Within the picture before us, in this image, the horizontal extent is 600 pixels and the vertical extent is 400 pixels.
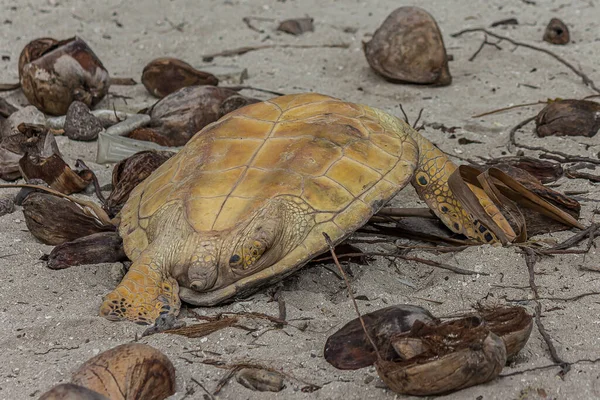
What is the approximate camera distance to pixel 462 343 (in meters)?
2.14

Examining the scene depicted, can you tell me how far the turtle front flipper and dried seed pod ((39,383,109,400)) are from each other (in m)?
0.65

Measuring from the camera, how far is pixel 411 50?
502cm

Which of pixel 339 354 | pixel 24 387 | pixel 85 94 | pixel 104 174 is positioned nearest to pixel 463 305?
pixel 339 354

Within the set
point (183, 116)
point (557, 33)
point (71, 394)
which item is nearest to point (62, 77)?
point (183, 116)

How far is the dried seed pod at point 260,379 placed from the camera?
7.48 ft

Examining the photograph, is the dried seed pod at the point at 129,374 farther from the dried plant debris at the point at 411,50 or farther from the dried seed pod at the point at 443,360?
the dried plant debris at the point at 411,50

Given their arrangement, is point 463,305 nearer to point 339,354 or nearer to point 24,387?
point 339,354

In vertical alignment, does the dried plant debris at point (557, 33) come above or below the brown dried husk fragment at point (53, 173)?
below

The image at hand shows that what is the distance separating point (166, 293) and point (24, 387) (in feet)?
2.01

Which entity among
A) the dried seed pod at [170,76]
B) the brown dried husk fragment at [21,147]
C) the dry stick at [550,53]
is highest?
the brown dried husk fragment at [21,147]

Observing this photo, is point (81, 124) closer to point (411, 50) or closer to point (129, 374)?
point (411, 50)

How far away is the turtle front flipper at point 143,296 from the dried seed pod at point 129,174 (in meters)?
0.78

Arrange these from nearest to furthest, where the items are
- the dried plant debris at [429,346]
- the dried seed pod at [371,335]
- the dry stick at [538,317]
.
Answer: the dried plant debris at [429,346], the dry stick at [538,317], the dried seed pod at [371,335]

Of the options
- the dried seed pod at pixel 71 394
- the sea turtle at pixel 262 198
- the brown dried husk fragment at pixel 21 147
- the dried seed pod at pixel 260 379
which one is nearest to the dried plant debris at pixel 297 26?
the brown dried husk fragment at pixel 21 147
